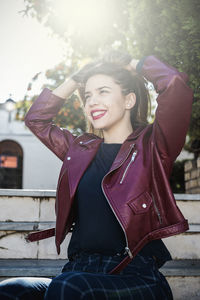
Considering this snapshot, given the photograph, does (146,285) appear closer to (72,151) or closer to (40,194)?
(72,151)

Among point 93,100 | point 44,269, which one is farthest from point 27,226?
point 93,100

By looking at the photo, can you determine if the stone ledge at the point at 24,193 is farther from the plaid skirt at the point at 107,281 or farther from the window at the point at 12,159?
the window at the point at 12,159

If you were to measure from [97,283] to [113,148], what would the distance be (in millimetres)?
1012

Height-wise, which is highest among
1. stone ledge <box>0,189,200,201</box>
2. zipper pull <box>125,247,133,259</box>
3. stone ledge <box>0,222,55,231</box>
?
stone ledge <box>0,189,200,201</box>

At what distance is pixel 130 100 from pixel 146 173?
26.3 inches

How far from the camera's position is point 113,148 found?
7.78ft

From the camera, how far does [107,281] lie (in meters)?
1.63

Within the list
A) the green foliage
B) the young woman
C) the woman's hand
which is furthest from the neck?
the green foliage

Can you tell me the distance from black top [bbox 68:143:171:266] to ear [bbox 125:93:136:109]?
501 mm

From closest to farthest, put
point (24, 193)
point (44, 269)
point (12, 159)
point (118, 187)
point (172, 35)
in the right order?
point (118, 187) < point (44, 269) < point (24, 193) < point (172, 35) < point (12, 159)

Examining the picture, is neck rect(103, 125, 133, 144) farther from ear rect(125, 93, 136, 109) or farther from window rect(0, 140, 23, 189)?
window rect(0, 140, 23, 189)

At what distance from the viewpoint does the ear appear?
2.45 metres

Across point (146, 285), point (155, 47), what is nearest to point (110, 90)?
point (146, 285)

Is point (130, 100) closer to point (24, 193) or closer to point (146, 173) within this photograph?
point (146, 173)
